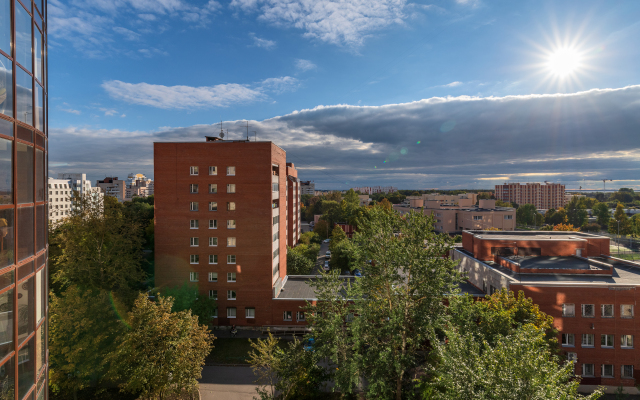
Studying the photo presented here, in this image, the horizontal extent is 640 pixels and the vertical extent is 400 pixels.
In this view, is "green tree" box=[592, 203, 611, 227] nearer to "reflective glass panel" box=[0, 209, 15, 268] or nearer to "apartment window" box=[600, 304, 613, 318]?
"apartment window" box=[600, 304, 613, 318]

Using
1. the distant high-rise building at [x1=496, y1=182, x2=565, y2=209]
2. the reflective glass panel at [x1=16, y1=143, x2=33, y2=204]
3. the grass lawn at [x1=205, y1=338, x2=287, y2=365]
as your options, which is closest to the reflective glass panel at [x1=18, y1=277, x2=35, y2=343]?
the reflective glass panel at [x1=16, y1=143, x2=33, y2=204]

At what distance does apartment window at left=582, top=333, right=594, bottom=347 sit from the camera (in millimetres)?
23562

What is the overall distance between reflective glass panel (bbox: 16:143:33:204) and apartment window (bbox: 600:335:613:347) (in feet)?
118

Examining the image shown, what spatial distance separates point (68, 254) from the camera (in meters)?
29.5

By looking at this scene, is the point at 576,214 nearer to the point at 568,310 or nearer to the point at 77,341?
the point at 568,310

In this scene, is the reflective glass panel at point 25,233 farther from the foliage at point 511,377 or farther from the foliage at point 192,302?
the foliage at point 192,302

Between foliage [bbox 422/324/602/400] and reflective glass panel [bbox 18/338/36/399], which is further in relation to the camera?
foliage [bbox 422/324/602/400]

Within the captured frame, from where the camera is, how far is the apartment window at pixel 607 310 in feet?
76.6

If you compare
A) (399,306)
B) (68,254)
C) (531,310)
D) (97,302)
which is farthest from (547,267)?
(68,254)

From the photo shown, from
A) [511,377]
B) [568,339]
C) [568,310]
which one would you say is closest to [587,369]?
[568,339]

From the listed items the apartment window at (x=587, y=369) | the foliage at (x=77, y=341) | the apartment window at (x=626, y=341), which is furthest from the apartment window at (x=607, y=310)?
the foliage at (x=77, y=341)

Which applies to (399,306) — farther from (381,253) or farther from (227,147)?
(227,147)

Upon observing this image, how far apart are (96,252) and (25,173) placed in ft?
98.3

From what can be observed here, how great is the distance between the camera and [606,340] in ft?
76.9
